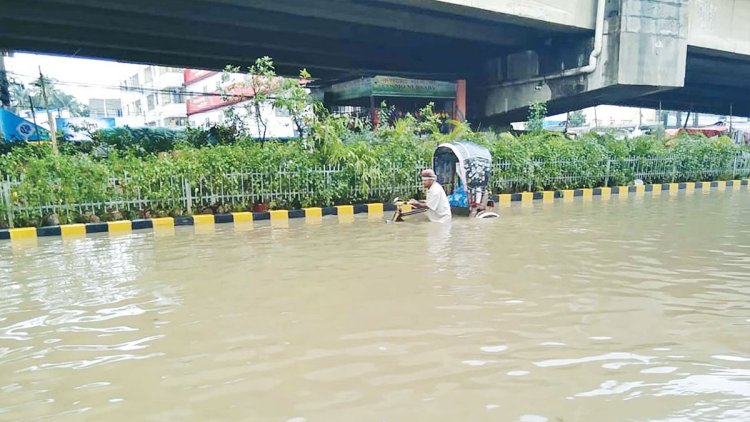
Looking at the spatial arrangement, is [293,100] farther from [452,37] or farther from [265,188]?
[452,37]

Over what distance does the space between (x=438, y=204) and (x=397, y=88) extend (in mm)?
15011

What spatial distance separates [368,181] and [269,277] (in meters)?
6.18

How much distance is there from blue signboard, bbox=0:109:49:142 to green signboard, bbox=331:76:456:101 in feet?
44.2

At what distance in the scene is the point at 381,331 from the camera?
435 centimetres

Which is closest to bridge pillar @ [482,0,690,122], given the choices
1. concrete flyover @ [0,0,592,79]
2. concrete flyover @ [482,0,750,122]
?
concrete flyover @ [482,0,750,122]

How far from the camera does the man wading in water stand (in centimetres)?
970

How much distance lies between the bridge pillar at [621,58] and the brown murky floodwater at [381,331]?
1342 centimetres

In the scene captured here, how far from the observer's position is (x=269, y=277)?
6137 millimetres

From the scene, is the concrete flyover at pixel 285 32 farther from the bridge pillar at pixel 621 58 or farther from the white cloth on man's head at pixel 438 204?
the white cloth on man's head at pixel 438 204

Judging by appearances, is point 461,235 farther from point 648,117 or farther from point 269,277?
point 648,117

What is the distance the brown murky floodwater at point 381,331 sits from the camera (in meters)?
3.22

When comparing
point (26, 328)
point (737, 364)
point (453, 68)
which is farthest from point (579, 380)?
point (453, 68)

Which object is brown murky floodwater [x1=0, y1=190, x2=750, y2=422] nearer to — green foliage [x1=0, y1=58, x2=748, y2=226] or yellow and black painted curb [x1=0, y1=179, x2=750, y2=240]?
yellow and black painted curb [x1=0, y1=179, x2=750, y2=240]

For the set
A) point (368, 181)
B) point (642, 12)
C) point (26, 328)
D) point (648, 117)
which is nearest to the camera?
point (26, 328)
